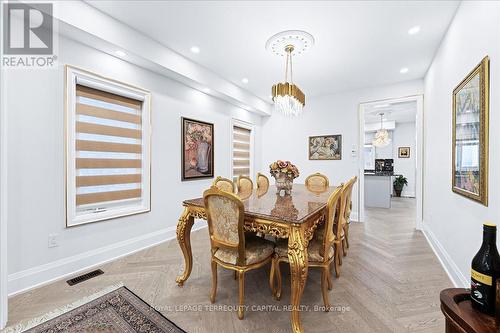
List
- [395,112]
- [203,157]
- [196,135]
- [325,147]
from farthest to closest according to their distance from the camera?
[395,112] → [325,147] → [203,157] → [196,135]

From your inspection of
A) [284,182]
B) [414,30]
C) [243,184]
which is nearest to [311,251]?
[284,182]

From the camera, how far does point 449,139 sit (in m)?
2.44

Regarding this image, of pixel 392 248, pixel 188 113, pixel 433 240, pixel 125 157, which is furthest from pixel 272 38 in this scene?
pixel 433 240

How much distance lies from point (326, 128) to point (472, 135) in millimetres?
3260

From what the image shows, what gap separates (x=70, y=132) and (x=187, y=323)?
223 centimetres

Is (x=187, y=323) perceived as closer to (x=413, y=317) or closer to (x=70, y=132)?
(x=413, y=317)

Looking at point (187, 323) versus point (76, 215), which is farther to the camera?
point (76, 215)

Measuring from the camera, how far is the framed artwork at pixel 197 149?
3635 millimetres

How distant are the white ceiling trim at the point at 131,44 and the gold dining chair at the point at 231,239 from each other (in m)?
2.15

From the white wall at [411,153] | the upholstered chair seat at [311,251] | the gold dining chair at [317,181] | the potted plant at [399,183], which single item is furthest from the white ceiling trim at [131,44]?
the white wall at [411,153]

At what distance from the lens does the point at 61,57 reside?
225 cm

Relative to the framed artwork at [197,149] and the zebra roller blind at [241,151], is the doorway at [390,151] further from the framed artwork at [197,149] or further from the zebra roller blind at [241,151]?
the framed artwork at [197,149]

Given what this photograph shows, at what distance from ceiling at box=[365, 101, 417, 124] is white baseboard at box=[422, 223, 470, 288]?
131 inches

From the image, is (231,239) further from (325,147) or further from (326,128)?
(326,128)
